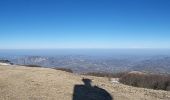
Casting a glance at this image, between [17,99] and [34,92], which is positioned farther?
[34,92]

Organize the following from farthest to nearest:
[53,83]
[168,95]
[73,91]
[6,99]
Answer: [168,95] → [53,83] → [73,91] → [6,99]

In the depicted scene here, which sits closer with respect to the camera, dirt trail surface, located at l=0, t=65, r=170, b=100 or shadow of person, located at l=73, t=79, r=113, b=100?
dirt trail surface, located at l=0, t=65, r=170, b=100

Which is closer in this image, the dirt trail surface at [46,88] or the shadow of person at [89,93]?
the dirt trail surface at [46,88]

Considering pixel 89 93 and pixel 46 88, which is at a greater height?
pixel 46 88

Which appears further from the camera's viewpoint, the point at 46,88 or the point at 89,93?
the point at 89,93

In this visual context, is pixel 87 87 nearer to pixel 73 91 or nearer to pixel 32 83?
pixel 73 91

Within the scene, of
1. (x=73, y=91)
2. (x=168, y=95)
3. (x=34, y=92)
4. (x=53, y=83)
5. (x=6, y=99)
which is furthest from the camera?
(x=168, y=95)

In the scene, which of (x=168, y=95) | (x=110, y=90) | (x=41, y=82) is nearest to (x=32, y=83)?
(x=41, y=82)
